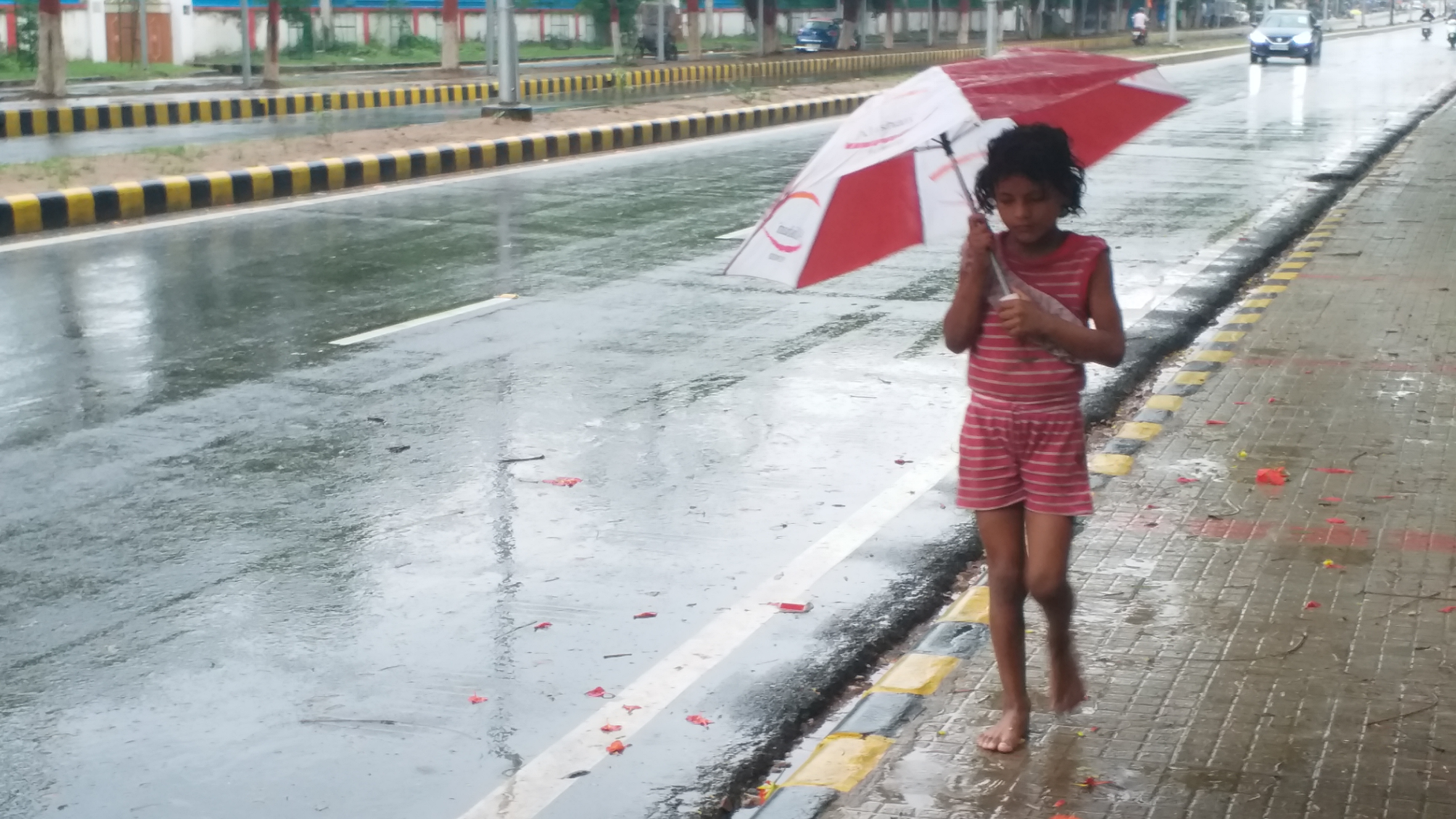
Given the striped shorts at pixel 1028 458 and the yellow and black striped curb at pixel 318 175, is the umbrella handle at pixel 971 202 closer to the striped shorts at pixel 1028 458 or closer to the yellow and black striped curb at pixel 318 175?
the striped shorts at pixel 1028 458

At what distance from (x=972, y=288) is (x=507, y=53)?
56.1 feet

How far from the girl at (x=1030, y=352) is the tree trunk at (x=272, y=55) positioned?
25.2 m

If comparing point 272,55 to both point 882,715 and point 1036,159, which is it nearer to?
point 882,715

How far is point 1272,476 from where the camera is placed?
19.5 feet

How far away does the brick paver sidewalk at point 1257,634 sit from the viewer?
3.54 m

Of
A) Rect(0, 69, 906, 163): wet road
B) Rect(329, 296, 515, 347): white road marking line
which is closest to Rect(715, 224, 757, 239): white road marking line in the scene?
Rect(329, 296, 515, 347): white road marking line

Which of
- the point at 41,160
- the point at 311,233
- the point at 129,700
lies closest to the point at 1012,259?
the point at 129,700

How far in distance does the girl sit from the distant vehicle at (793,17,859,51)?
50.3 metres

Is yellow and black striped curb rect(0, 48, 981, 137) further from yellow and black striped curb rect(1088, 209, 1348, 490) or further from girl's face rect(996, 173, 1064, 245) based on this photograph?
girl's face rect(996, 173, 1064, 245)

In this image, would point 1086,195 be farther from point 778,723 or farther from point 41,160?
point 778,723

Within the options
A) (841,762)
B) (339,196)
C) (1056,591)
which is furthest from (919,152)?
(339,196)

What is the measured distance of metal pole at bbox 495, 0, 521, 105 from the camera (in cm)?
1962

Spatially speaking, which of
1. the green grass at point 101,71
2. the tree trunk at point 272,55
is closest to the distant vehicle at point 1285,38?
the green grass at point 101,71

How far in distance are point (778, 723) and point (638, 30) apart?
43.4m
